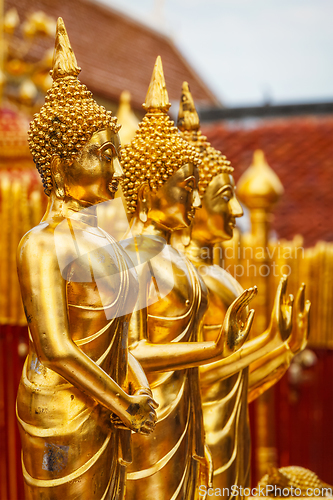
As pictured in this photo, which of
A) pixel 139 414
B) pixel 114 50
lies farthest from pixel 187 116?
pixel 114 50

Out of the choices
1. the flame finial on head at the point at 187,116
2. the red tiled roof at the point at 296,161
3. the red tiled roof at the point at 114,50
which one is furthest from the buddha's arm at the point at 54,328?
the red tiled roof at the point at 114,50

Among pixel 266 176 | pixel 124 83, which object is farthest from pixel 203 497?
pixel 124 83

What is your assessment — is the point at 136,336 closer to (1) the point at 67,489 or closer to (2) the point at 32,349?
(2) the point at 32,349

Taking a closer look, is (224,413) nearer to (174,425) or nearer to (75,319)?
(174,425)

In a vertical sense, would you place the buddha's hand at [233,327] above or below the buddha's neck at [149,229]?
below

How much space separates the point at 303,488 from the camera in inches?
112

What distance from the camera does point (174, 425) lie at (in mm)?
2092

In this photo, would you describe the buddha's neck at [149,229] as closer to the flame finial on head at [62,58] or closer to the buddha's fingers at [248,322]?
the buddha's fingers at [248,322]

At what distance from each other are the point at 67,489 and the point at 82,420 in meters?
0.16

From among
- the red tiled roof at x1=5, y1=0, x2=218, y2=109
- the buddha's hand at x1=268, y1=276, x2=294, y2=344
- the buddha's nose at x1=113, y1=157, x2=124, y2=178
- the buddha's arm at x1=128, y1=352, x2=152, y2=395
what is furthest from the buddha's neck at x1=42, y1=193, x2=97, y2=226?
the red tiled roof at x1=5, y1=0, x2=218, y2=109

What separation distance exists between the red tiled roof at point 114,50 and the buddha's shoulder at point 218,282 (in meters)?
4.96

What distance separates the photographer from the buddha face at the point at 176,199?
2148 millimetres

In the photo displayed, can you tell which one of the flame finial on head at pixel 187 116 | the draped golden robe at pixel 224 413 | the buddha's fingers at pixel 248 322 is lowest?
the draped golden robe at pixel 224 413

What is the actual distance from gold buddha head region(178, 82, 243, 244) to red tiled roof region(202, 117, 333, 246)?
3939 mm
